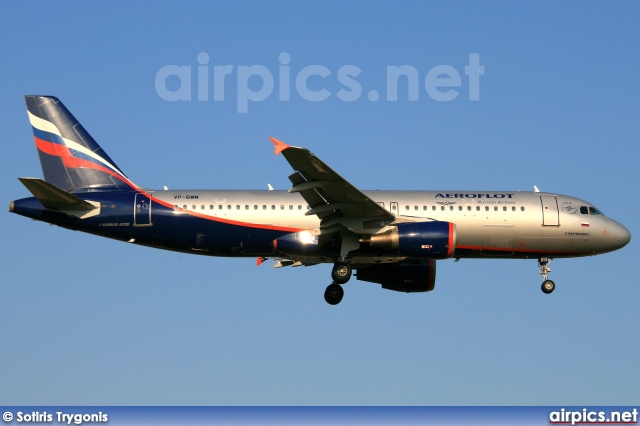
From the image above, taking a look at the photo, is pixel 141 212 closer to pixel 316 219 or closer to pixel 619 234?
pixel 316 219

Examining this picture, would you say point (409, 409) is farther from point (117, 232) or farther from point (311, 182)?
point (117, 232)

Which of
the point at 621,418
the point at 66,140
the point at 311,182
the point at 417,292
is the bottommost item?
the point at 621,418

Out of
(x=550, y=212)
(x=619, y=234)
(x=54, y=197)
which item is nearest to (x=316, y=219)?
(x=550, y=212)

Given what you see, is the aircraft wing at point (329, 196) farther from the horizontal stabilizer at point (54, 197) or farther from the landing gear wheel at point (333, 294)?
the horizontal stabilizer at point (54, 197)

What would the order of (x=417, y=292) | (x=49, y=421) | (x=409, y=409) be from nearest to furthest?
(x=49, y=421), (x=409, y=409), (x=417, y=292)

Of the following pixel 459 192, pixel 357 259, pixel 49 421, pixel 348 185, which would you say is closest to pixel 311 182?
pixel 348 185

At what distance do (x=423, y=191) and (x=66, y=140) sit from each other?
15.4 m

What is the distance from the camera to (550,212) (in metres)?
46.3

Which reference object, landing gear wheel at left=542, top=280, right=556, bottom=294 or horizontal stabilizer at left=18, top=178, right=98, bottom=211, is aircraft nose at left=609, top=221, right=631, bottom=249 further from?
horizontal stabilizer at left=18, top=178, right=98, bottom=211

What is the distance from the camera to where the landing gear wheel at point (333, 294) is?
4631 cm

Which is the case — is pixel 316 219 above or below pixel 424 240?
above

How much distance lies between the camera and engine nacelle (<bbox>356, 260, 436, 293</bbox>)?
4803 cm

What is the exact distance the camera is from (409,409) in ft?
132

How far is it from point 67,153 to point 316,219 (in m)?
11.1
